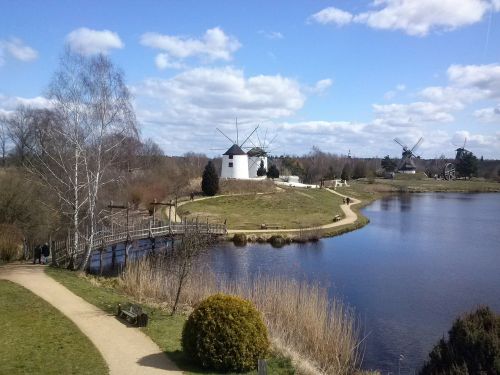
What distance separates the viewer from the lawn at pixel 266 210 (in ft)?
166

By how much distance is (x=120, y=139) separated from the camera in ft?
75.7

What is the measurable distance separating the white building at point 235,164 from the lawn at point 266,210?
9.45m

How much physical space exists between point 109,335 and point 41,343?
1675mm

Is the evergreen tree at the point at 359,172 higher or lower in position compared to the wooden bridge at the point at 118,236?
higher

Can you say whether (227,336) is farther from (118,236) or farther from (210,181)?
(210,181)

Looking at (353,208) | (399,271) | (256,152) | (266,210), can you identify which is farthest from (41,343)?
(256,152)

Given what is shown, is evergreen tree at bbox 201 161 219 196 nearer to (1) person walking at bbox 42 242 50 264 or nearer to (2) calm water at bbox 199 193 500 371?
(2) calm water at bbox 199 193 500 371

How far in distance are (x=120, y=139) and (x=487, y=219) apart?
4799 centimetres

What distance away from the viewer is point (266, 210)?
5738cm

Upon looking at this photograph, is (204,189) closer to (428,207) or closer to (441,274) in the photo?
(428,207)

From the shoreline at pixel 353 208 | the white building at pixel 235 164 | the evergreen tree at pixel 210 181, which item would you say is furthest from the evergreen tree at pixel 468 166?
the evergreen tree at pixel 210 181

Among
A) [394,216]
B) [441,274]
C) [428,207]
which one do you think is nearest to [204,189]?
[394,216]

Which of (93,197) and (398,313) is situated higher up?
(93,197)

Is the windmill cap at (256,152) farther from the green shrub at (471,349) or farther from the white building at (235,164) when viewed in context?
the green shrub at (471,349)
